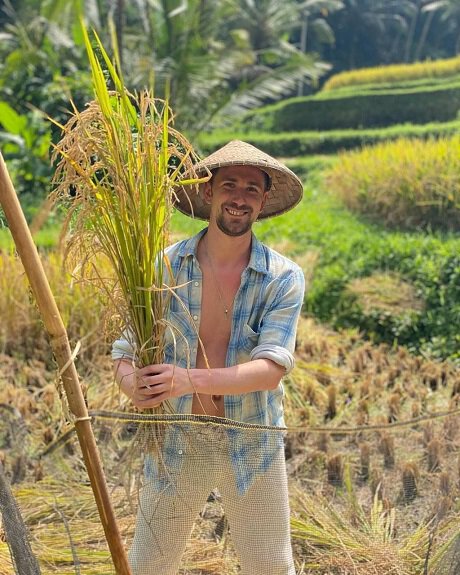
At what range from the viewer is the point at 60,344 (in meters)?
1.58

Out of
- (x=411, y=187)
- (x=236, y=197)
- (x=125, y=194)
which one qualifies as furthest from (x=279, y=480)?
(x=411, y=187)

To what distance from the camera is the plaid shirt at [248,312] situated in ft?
6.47

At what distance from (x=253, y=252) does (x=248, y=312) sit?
15 cm

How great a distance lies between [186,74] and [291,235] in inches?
170

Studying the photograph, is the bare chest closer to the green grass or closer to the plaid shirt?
the plaid shirt

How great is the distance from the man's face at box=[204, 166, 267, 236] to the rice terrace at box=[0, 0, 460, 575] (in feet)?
0.33

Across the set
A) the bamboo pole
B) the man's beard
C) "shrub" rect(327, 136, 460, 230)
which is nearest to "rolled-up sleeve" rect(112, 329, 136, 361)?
the bamboo pole

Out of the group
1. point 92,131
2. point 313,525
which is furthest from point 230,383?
point 313,525

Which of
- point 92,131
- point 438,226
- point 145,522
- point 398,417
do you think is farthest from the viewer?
point 438,226

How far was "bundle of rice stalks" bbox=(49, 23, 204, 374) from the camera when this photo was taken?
161 centimetres

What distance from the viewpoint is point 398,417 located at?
4039mm

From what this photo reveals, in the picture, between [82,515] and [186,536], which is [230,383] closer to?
[186,536]

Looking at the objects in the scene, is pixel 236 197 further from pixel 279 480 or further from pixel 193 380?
pixel 279 480

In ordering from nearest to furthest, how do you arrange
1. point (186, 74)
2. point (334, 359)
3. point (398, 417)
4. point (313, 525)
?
point (313, 525)
point (398, 417)
point (334, 359)
point (186, 74)
